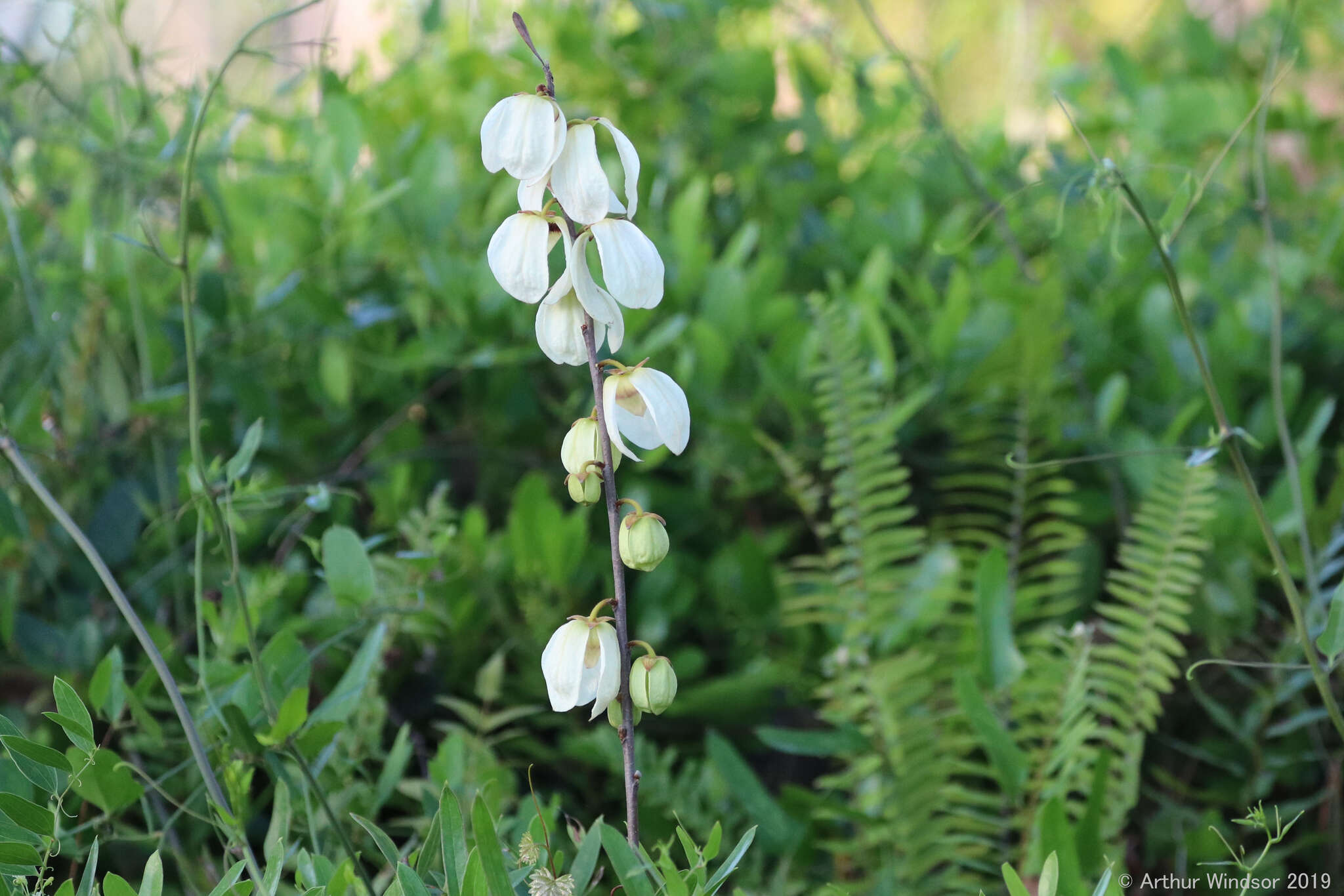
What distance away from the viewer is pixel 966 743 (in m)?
0.93

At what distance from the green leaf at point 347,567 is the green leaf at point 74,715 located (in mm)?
215

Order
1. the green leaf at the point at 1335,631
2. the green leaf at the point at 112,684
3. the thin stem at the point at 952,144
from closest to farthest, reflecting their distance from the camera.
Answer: the green leaf at the point at 1335,631, the green leaf at the point at 112,684, the thin stem at the point at 952,144

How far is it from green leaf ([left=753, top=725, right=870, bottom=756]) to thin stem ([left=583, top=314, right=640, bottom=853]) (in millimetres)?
334

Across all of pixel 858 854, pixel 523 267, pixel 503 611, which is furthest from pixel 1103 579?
pixel 523 267

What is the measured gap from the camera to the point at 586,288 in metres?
0.50

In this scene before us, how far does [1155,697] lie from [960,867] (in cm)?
30

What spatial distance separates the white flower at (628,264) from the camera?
0.49 meters

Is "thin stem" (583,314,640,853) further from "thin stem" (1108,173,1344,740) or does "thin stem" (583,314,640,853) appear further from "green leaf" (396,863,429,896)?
"thin stem" (1108,173,1344,740)

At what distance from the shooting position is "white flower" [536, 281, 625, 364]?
0.52 metres

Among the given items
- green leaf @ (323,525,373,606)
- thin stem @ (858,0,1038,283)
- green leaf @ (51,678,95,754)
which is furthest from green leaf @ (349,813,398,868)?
thin stem @ (858,0,1038,283)

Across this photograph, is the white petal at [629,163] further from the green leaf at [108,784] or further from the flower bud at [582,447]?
the green leaf at [108,784]

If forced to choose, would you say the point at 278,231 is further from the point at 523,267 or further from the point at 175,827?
the point at 523,267

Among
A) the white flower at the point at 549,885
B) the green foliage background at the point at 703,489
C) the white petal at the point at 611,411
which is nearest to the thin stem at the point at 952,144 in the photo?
the green foliage background at the point at 703,489

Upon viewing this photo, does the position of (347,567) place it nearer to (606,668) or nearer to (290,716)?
(290,716)
